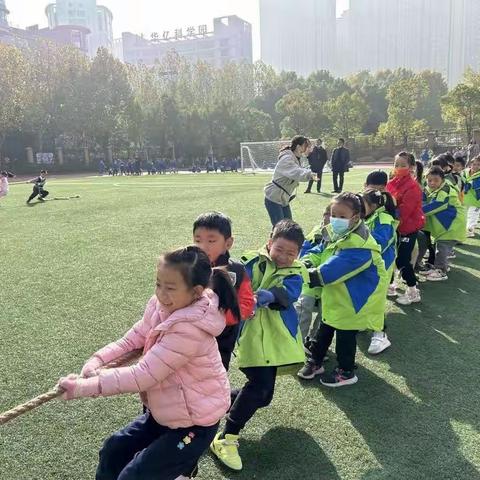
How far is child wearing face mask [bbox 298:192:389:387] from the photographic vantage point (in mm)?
3576

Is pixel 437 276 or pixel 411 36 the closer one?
pixel 437 276

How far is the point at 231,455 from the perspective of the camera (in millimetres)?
2814

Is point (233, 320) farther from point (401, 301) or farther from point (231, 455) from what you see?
point (401, 301)

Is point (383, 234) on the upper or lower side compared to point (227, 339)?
upper

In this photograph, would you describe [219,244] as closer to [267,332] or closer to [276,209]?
[267,332]

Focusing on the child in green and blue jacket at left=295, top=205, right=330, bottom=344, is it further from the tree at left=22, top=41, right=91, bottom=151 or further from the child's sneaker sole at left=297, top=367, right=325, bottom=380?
the tree at left=22, top=41, right=91, bottom=151

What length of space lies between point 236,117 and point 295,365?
50599 millimetres

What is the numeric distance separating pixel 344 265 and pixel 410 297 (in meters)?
2.39

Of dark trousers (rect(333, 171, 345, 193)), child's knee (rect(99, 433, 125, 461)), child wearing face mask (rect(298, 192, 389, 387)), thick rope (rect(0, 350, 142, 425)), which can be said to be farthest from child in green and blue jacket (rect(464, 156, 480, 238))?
thick rope (rect(0, 350, 142, 425))

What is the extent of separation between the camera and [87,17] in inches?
7042

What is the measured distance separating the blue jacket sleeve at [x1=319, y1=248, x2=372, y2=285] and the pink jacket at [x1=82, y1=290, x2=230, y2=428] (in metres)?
1.45

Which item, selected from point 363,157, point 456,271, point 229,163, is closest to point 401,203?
point 456,271

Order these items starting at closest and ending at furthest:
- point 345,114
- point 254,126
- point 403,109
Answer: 1. point 403,109
2. point 345,114
3. point 254,126

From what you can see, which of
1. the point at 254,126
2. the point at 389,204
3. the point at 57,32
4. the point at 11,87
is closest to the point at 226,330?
the point at 389,204
